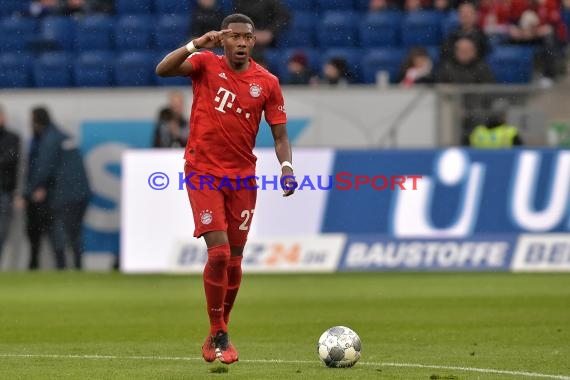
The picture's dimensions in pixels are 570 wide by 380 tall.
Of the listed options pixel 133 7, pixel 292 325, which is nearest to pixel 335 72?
pixel 133 7

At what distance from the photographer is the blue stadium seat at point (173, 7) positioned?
22234mm

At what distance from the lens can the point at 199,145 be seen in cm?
930

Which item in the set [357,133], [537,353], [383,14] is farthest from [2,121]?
[537,353]

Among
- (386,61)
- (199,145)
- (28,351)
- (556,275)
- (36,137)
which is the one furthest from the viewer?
(386,61)

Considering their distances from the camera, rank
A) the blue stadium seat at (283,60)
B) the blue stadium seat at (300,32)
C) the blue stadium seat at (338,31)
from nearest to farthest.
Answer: the blue stadium seat at (283,60) < the blue stadium seat at (300,32) < the blue stadium seat at (338,31)

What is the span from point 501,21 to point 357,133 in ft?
11.4

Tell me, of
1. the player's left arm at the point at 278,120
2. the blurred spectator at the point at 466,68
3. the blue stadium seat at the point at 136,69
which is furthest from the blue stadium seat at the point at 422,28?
the player's left arm at the point at 278,120

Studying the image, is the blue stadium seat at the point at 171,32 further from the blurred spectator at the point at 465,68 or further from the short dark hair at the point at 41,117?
the blurred spectator at the point at 465,68

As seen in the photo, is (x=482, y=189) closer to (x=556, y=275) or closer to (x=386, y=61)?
(x=556, y=275)

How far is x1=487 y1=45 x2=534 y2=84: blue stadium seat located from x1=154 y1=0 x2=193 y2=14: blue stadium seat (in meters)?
4.85

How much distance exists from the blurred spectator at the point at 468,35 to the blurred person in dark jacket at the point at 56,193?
5.36 m

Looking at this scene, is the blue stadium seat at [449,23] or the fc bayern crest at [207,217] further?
the blue stadium seat at [449,23]

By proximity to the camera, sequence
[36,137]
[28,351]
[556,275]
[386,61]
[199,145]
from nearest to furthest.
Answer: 1. [199,145]
2. [28,351]
3. [556,275]
4. [36,137]
5. [386,61]

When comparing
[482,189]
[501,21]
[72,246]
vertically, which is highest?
[501,21]
